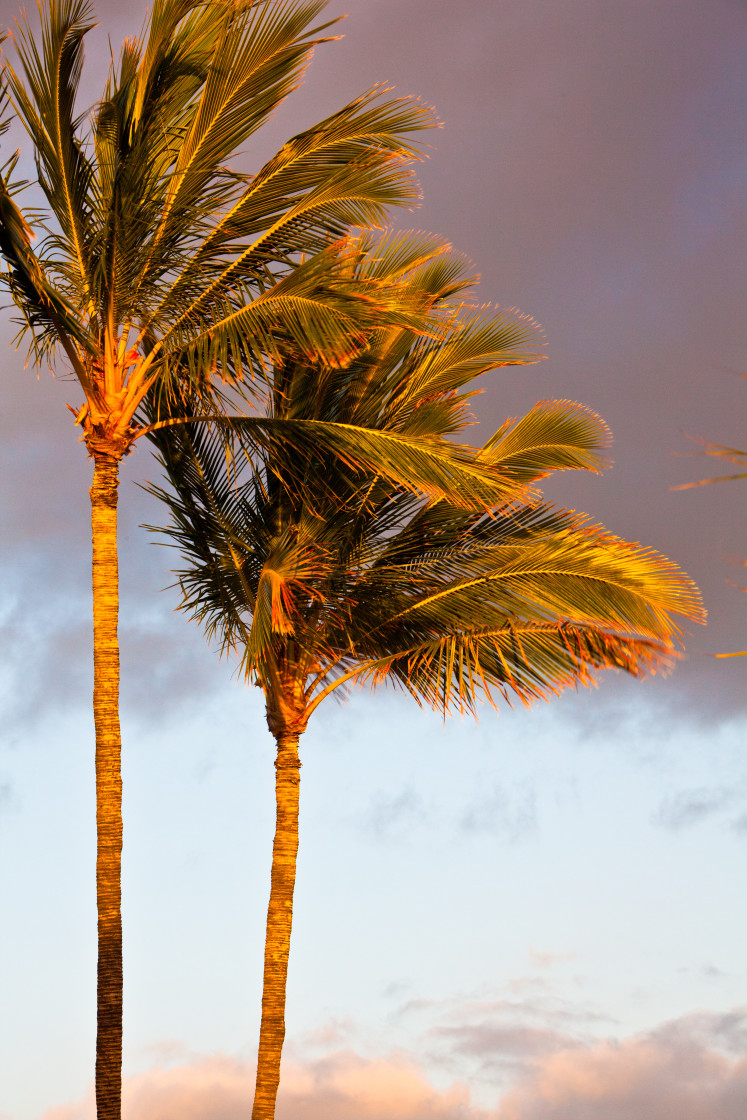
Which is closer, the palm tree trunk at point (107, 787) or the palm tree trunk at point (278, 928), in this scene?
the palm tree trunk at point (107, 787)

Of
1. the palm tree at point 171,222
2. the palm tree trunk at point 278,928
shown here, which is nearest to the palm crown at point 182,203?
the palm tree at point 171,222

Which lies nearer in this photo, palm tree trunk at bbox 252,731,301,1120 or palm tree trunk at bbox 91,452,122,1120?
palm tree trunk at bbox 91,452,122,1120

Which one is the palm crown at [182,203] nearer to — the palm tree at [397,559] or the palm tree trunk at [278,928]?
the palm tree at [397,559]

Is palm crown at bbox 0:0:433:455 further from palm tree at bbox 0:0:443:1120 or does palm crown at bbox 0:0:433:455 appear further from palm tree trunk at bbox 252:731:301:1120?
palm tree trunk at bbox 252:731:301:1120

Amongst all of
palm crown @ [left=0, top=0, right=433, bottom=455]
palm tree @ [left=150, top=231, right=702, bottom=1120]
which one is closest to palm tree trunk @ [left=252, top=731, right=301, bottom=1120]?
palm tree @ [left=150, top=231, right=702, bottom=1120]

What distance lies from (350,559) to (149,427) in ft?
9.96

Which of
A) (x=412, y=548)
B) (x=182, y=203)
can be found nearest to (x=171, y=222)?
(x=182, y=203)

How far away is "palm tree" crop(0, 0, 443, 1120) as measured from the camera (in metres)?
11.2

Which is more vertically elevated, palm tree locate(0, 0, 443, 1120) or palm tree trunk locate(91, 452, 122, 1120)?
palm tree locate(0, 0, 443, 1120)

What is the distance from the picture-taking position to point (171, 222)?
1162 cm

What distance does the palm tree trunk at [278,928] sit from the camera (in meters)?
13.0

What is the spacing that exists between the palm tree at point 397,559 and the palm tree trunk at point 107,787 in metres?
1.66

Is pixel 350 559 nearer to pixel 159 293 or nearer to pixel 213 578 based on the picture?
pixel 213 578

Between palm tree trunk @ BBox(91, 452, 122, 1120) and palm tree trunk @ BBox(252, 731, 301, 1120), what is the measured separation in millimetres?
2944
